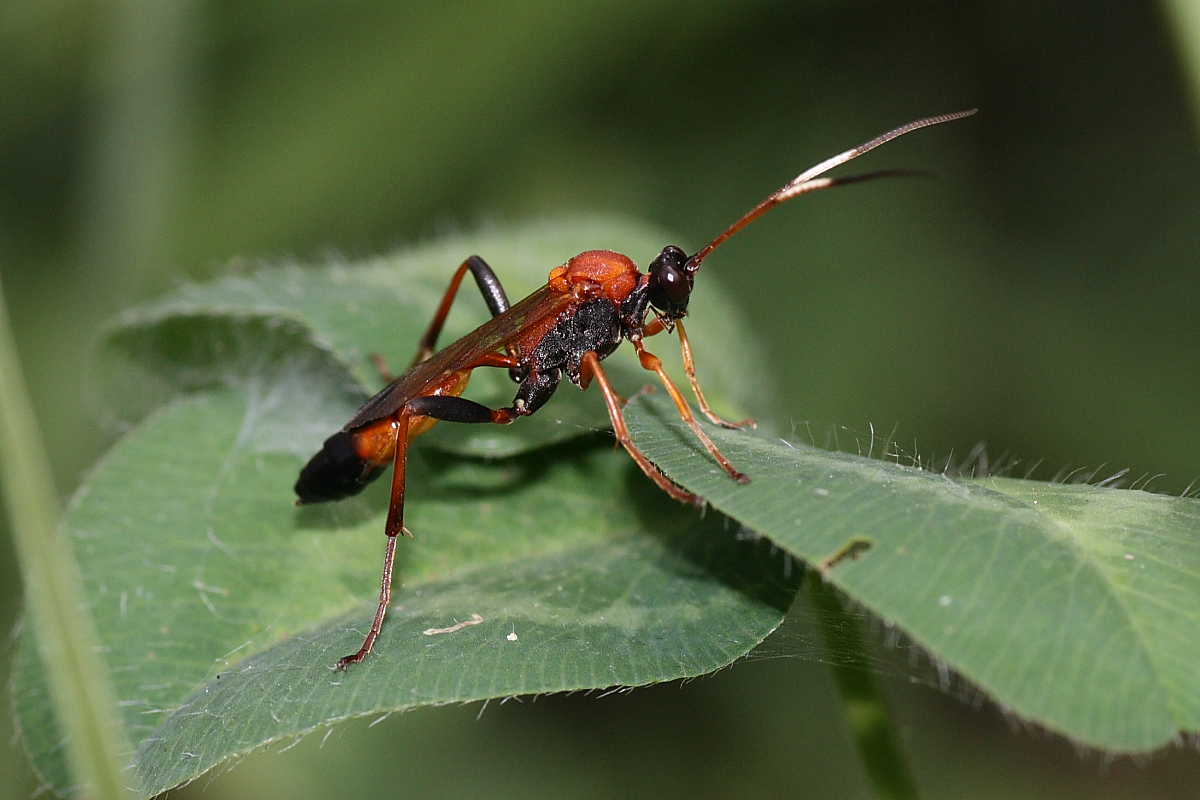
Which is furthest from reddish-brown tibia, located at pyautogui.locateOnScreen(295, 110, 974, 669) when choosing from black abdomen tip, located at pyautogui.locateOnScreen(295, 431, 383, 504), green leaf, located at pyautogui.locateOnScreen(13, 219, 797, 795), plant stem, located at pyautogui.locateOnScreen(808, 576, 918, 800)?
plant stem, located at pyautogui.locateOnScreen(808, 576, 918, 800)

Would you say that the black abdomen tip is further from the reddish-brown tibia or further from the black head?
the black head

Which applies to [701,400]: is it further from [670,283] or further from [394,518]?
[394,518]

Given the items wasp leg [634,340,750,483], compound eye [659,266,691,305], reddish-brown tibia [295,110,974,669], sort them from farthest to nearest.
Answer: compound eye [659,266,691,305] → reddish-brown tibia [295,110,974,669] → wasp leg [634,340,750,483]

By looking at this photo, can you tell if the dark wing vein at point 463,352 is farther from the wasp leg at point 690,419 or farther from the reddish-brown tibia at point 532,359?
the wasp leg at point 690,419

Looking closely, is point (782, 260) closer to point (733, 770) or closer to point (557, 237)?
point (557, 237)

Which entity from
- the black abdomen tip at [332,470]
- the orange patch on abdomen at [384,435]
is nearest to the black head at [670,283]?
the orange patch on abdomen at [384,435]

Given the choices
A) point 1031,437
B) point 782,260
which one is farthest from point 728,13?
point 1031,437
